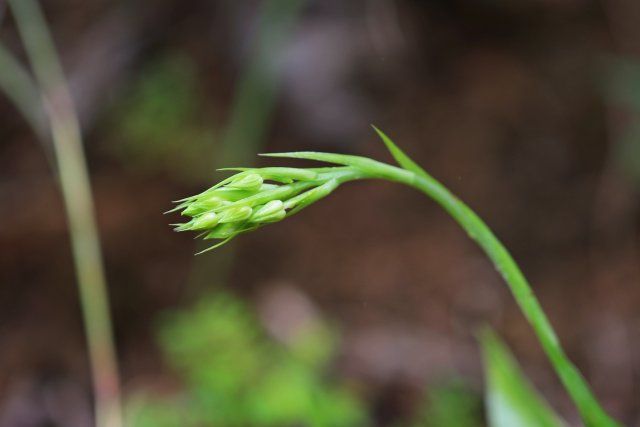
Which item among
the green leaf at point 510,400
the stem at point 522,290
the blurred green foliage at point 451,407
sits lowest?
the blurred green foliage at point 451,407

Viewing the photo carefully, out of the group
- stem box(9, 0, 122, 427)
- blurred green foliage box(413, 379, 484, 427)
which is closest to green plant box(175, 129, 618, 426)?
blurred green foliage box(413, 379, 484, 427)

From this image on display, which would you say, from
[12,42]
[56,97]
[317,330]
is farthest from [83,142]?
[317,330]

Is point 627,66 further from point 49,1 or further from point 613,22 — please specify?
point 49,1

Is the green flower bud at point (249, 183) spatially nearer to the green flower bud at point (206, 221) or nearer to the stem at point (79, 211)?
the green flower bud at point (206, 221)

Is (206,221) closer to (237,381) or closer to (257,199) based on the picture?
(257,199)

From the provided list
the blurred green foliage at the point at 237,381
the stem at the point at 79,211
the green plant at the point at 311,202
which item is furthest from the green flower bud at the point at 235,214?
the stem at the point at 79,211

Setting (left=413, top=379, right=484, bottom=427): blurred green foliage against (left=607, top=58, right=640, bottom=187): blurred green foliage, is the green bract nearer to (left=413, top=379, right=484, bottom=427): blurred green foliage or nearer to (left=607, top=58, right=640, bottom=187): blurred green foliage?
(left=413, top=379, right=484, bottom=427): blurred green foliage
